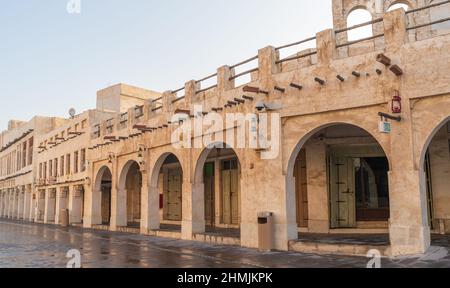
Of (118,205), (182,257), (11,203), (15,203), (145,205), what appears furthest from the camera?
(11,203)

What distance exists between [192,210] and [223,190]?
14.5ft

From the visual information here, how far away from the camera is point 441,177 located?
47.9 ft

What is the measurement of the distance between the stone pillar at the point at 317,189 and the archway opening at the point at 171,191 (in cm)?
977

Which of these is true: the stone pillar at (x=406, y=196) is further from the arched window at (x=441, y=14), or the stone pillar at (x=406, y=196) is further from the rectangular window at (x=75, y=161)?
the rectangular window at (x=75, y=161)

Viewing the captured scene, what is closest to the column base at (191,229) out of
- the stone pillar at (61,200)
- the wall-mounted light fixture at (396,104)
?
the wall-mounted light fixture at (396,104)

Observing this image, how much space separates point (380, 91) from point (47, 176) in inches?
1239

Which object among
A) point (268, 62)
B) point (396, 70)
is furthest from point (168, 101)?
point (396, 70)

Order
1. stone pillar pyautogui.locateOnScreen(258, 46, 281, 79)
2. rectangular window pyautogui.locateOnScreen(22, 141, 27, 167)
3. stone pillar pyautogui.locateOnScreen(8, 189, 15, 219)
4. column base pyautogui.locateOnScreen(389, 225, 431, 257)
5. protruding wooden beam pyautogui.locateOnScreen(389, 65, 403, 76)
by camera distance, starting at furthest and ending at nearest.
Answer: stone pillar pyautogui.locateOnScreen(8, 189, 15, 219) → rectangular window pyautogui.locateOnScreen(22, 141, 27, 167) → stone pillar pyautogui.locateOnScreen(258, 46, 281, 79) → protruding wooden beam pyautogui.locateOnScreen(389, 65, 403, 76) → column base pyautogui.locateOnScreen(389, 225, 431, 257)

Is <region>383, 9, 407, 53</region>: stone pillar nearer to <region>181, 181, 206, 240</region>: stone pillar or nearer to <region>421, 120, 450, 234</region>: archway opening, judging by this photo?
<region>421, 120, 450, 234</region>: archway opening

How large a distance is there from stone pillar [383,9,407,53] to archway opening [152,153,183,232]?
15.0 metres

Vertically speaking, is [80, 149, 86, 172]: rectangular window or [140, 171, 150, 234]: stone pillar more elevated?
[80, 149, 86, 172]: rectangular window

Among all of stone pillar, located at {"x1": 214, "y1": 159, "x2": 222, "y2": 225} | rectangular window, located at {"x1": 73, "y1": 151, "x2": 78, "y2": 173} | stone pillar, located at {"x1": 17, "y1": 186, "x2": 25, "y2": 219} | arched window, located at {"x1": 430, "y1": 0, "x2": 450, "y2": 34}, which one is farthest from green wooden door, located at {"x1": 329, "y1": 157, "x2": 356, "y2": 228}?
stone pillar, located at {"x1": 17, "y1": 186, "x2": 25, "y2": 219}

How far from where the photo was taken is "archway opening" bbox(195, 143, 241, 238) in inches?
800

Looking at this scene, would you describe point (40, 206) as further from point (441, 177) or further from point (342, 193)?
point (441, 177)
